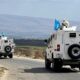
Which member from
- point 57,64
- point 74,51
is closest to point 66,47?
point 74,51

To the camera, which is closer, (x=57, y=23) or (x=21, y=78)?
(x=21, y=78)

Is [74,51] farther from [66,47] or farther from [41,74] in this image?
[41,74]

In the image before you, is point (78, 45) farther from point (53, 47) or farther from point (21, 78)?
point (21, 78)

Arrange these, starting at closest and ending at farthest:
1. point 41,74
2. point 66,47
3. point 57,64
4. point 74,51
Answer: point 41,74 → point 66,47 → point 74,51 → point 57,64

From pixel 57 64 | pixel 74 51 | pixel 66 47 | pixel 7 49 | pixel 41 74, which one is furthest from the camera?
pixel 7 49

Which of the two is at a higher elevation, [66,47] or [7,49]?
[66,47]

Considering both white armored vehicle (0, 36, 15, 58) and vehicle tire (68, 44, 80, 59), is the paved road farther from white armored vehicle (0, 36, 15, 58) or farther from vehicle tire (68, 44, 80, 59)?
white armored vehicle (0, 36, 15, 58)

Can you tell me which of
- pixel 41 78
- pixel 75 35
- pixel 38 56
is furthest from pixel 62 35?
pixel 38 56

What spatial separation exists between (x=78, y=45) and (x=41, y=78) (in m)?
4.86

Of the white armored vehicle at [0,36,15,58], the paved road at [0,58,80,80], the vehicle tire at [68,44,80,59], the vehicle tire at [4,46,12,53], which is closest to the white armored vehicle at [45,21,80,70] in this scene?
the vehicle tire at [68,44,80,59]

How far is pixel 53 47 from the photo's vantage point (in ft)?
95.4

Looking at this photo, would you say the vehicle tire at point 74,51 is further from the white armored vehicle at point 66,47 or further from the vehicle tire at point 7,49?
the vehicle tire at point 7,49

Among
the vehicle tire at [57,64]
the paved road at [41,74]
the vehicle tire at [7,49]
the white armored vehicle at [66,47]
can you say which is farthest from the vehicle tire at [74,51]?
the vehicle tire at [7,49]

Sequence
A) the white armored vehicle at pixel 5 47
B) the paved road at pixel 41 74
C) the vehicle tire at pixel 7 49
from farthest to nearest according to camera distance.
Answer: the white armored vehicle at pixel 5 47 → the vehicle tire at pixel 7 49 → the paved road at pixel 41 74
